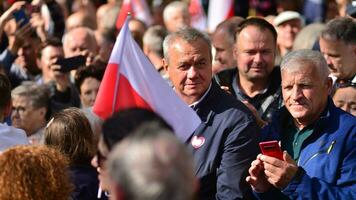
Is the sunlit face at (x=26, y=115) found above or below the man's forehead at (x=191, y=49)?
below

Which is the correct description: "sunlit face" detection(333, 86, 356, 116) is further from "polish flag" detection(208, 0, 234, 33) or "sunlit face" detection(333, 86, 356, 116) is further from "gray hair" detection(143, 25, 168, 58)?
"polish flag" detection(208, 0, 234, 33)

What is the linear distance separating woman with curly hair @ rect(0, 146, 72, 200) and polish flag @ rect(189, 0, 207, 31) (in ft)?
28.2

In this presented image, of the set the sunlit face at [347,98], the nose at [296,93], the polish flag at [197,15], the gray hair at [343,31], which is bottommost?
the polish flag at [197,15]

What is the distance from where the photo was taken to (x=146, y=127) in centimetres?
323

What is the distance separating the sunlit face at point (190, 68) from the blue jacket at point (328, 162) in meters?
0.57

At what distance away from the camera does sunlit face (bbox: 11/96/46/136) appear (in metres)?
9.03

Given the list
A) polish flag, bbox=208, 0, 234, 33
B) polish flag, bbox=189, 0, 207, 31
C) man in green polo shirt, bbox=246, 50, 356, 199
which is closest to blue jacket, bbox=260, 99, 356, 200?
man in green polo shirt, bbox=246, 50, 356, 199

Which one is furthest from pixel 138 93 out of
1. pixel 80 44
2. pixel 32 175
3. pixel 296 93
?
pixel 80 44

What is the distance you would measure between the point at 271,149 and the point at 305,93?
91 cm

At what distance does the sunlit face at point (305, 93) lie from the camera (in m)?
6.11

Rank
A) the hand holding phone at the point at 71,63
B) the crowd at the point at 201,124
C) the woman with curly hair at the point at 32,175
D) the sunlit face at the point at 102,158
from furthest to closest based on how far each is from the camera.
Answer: the hand holding phone at the point at 71,63 → the woman with curly hair at the point at 32,175 → the sunlit face at the point at 102,158 → the crowd at the point at 201,124

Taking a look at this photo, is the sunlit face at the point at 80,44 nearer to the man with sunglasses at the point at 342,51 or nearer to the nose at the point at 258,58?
the nose at the point at 258,58

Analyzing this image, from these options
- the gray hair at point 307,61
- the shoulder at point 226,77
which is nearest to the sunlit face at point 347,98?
the shoulder at point 226,77

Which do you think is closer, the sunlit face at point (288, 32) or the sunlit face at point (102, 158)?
the sunlit face at point (102, 158)
